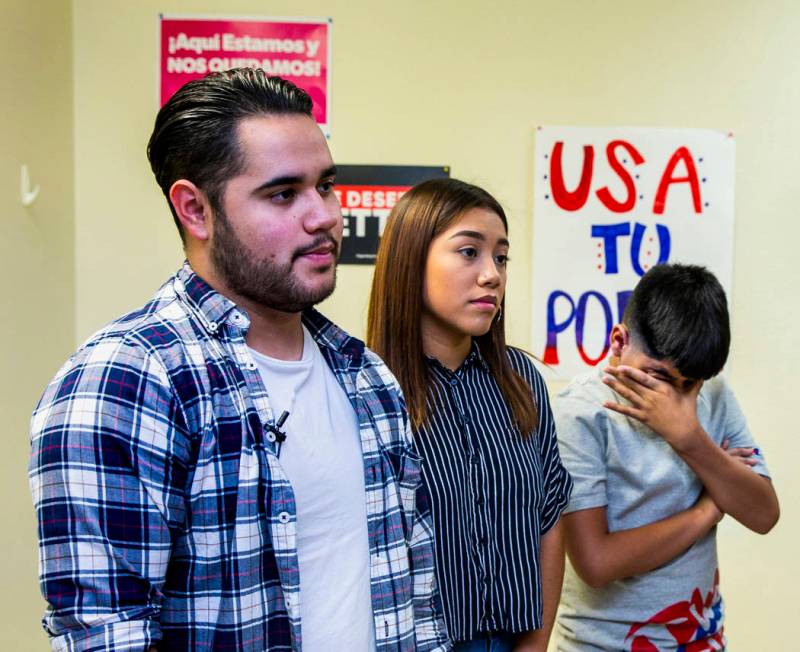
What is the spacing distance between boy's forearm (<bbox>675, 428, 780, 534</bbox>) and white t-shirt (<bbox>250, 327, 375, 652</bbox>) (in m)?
0.70

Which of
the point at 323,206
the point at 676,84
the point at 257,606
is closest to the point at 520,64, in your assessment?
the point at 676,84

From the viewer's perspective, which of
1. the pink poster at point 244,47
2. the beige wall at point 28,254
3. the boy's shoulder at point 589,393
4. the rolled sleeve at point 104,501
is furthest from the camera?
the pink poster at point 244,47

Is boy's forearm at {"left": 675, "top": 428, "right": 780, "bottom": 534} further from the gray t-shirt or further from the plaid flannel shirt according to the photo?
the plaid flannel shirt

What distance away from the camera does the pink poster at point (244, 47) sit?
2229mm

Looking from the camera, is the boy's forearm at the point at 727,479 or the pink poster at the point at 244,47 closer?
the boy's forearm at the point at 727,479

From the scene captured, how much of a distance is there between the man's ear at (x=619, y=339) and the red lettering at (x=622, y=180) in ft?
2.84

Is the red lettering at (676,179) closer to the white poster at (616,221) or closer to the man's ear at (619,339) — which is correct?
the white poster at (616,221)

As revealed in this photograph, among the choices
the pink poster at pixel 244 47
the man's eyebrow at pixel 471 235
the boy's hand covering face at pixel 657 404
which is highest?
the pink poster at pixel 244 47

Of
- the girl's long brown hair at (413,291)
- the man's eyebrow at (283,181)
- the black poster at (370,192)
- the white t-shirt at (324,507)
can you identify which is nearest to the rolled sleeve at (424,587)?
the white t-shirt at (324,507)

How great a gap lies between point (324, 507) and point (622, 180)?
5.38 feet

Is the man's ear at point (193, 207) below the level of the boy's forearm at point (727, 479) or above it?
above

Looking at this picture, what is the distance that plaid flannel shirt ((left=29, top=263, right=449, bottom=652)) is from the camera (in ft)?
2.56

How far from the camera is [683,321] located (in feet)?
4.78

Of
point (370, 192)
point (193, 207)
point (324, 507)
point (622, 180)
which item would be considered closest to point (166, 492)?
point (324, 507)
